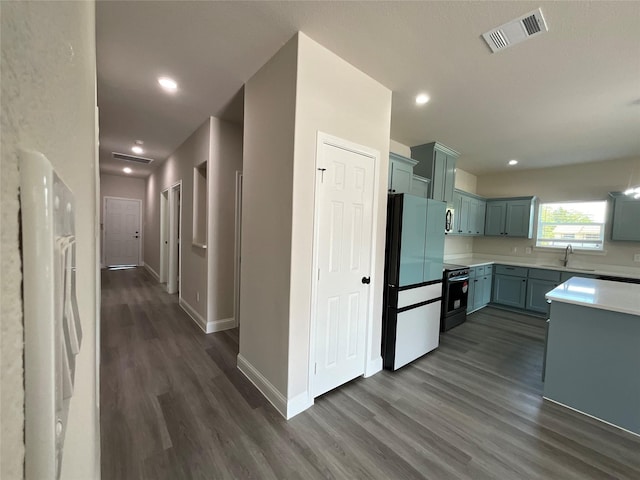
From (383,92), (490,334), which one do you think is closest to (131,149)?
(383,92)

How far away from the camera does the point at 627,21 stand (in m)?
1.68

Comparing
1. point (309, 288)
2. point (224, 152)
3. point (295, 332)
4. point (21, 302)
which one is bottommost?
point (295, 332)

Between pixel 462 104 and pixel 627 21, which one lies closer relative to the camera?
pixel 627 21

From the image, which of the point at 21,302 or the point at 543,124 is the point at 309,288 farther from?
the point at 543,124

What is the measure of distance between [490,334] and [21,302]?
15.1ft

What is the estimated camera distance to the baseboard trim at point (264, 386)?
2.06m

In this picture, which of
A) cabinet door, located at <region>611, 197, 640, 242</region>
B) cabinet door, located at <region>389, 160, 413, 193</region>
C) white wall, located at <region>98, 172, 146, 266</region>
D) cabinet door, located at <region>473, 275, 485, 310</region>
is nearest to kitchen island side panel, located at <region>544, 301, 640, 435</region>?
cabinet door, located at <region>389, 160, 413, 193</region>

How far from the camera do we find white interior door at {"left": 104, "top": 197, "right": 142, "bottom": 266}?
7398 millimetres

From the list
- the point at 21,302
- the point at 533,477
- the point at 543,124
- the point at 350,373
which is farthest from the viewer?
the point at 543,124

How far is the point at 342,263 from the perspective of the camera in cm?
232

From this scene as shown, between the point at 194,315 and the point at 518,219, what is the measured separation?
231 inches

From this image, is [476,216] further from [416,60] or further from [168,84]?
[168,84]

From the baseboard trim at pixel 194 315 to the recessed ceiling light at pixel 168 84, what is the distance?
263cm

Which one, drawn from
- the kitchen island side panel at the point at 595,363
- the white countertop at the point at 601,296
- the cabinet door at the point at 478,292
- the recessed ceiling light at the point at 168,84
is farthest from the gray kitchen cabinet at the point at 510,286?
the recessed ceiling light at the point at 168,84
